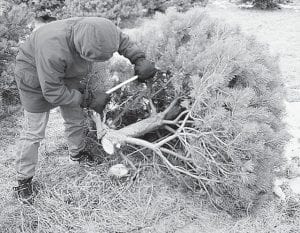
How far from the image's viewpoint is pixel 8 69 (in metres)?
4.16

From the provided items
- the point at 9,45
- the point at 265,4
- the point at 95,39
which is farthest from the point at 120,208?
the point at 265,4

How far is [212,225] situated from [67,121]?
132 cm

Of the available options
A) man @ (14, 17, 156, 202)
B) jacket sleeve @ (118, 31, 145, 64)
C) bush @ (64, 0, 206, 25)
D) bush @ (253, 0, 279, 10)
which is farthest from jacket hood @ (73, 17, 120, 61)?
bush @ (253, 0, 279, 10)

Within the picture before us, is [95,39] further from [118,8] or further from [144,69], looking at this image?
[118,8]

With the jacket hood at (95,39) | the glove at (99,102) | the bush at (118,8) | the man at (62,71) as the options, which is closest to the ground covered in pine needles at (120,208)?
the man at (62,71)

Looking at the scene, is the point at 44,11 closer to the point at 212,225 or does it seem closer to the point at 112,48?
the point at 112,48

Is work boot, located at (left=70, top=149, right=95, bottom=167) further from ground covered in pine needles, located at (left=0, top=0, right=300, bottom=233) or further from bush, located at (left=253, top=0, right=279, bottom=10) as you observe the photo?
bush, located at (left=253, top=0, right=279, bottom=10)

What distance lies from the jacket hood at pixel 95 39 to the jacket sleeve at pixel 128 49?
0.38 m

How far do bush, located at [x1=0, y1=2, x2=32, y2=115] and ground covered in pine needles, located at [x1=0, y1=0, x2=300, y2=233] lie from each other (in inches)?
44.1

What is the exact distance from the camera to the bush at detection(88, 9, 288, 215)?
2762 millimetres

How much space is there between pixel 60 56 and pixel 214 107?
41.9 inches

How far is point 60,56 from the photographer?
2.61 metres

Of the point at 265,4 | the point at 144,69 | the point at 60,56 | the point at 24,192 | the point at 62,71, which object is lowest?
the point at 265,4

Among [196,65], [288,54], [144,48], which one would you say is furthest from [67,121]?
[288,54]
